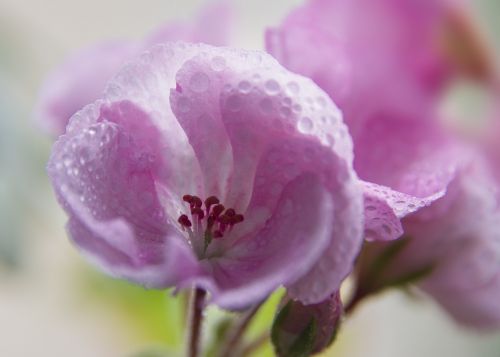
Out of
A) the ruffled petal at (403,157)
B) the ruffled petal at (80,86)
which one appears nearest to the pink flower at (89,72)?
the ruffled petal at (80,86)

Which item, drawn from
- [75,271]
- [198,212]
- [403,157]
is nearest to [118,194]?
[198,212]

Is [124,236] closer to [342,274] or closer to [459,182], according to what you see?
[342,274]

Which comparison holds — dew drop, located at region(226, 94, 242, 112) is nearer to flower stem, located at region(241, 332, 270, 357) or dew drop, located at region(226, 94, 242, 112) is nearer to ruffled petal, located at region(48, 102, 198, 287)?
ruffled petal, located at region(48, 102, 198, 287)

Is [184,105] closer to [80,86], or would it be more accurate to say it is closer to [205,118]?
[205,118]

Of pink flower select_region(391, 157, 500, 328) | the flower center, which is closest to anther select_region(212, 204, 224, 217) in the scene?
the flower center

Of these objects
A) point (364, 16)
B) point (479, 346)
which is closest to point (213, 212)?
point (364, 16)

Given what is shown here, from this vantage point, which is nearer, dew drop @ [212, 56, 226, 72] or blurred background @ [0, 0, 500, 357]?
dew drop @ [212, 56, 226, 72]

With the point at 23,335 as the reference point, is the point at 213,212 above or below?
above
